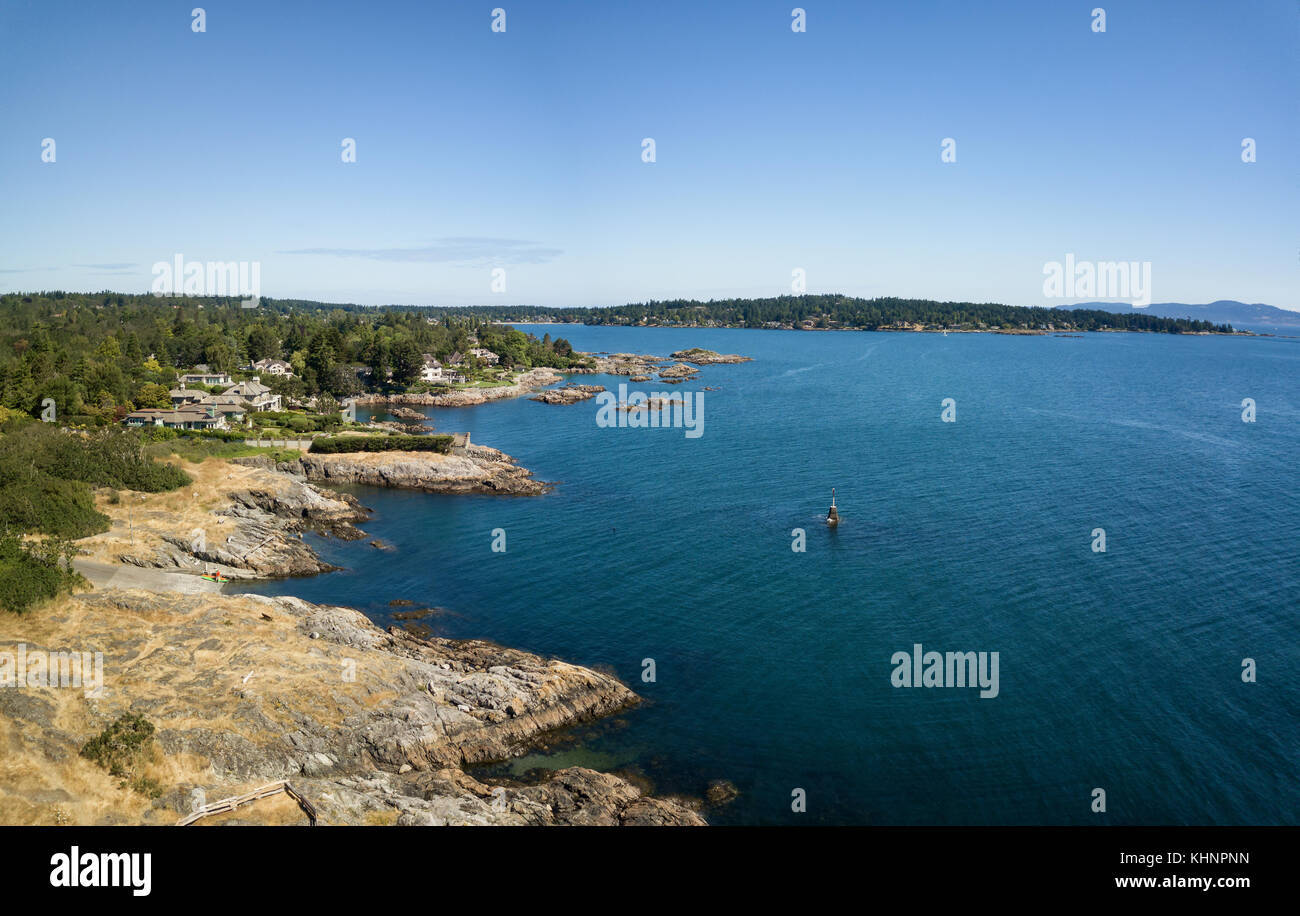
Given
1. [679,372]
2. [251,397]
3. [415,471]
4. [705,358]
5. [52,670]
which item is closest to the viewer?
[52,670]

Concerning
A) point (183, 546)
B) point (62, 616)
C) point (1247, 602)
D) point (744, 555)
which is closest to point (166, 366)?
point (183, 546)

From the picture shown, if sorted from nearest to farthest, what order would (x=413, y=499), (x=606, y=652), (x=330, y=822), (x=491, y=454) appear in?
1. (x=330, y=822)
2. (x=606, y=652)
3. (x=413, y=499)
4. (x=491, y=454)

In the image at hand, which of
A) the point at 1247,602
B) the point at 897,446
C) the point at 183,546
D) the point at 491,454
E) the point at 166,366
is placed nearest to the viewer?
the point at 1247,602

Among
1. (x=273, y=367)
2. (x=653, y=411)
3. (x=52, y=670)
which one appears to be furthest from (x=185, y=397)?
(x=52, y=670)

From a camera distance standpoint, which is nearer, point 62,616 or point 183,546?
point 62,616

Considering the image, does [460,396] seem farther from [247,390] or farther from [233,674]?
[233,674]

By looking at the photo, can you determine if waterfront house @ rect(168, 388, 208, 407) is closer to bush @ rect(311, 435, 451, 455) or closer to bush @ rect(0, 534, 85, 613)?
bush @ rect(311, 435, 451, 455)
